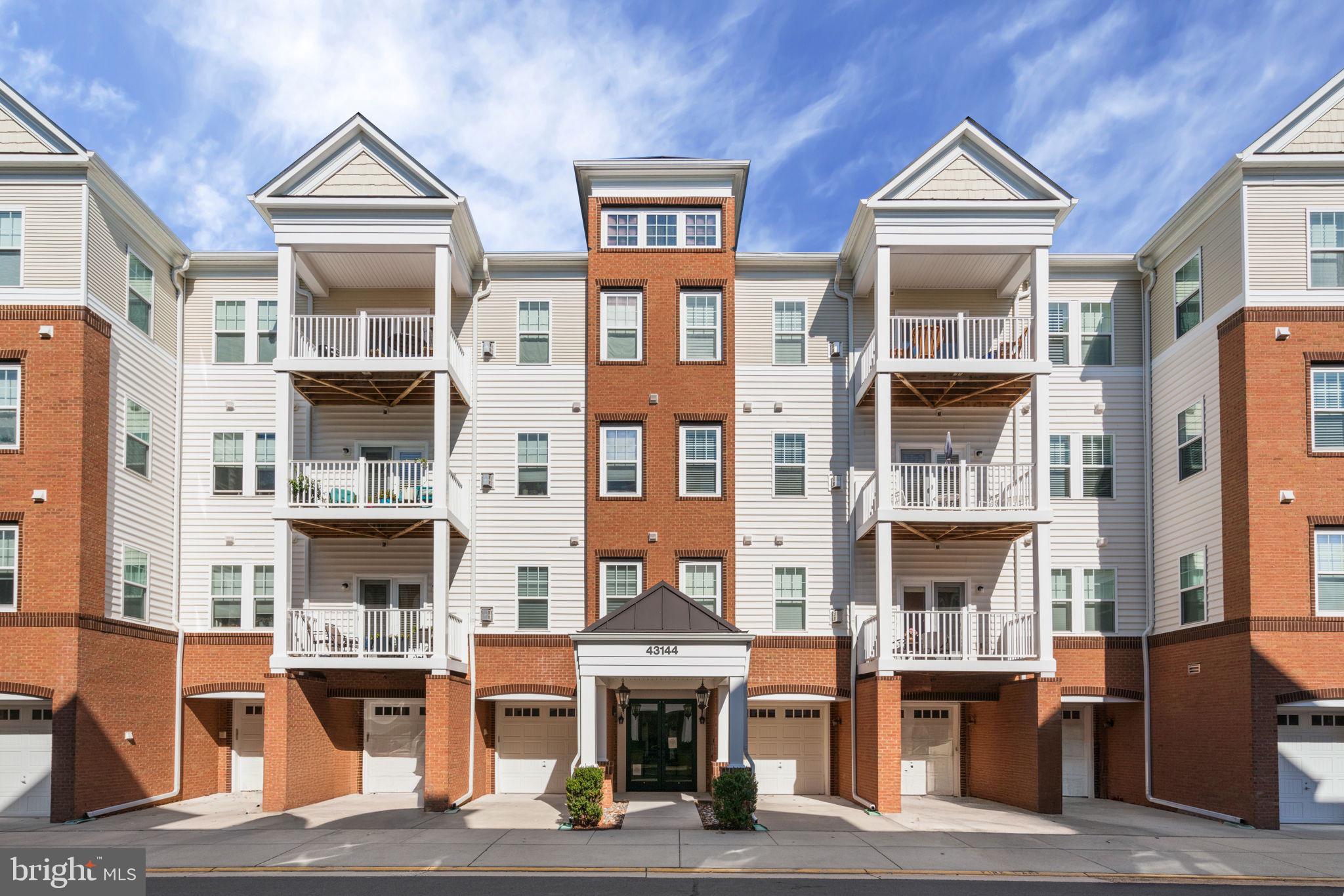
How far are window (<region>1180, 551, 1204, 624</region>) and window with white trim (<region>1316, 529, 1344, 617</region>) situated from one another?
218 cm

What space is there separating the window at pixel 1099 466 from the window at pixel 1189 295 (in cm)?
281

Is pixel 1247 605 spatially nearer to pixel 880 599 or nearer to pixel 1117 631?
pixel 1117 631

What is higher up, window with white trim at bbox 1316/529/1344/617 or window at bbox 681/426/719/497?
window at bbox 681/426/719/497

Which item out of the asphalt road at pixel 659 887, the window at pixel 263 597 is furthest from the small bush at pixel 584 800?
the window at pixel 263 597

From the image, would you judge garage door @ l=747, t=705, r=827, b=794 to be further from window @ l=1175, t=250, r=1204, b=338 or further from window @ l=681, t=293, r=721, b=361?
window @ l=1175, t=250, r=1204, b=338

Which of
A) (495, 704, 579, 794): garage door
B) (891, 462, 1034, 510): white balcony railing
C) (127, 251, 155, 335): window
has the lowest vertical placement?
(495, 704, 579, 794): garage door

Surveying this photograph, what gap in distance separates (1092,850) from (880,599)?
246 inches

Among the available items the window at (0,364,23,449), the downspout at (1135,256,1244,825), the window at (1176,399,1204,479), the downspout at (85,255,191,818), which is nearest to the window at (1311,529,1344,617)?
the window at (0,364,23,449)

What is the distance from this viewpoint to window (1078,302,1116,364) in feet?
82.6

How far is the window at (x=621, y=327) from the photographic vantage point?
2480 centimetres

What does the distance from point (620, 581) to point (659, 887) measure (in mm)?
10500

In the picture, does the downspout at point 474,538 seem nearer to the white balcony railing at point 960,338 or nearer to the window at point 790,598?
the window at point 790,598

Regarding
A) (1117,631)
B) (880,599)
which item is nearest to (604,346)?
(880,599)

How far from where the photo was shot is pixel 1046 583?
21938mm
